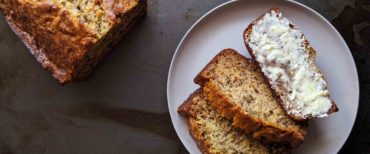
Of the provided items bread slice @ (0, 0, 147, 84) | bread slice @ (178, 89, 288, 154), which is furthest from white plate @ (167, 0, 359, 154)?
bread slice @ (0, 0, 147, 84)

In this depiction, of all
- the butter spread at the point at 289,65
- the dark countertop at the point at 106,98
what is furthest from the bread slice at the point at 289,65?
the dark countertop at the point at 106,98

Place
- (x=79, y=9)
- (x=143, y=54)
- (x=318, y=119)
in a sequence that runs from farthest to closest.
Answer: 1. (x=143, y=54)
2. (x=318, y=119)
3. (x=79, y=9)

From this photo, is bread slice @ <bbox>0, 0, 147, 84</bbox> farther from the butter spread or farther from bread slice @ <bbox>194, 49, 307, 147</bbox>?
the butter spread

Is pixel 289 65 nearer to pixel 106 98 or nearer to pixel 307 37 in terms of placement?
pixel 307 37

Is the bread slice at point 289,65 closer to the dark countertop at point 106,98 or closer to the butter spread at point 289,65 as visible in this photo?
the butter spread at point 289,65

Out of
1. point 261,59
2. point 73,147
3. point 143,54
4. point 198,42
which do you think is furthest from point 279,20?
point 73,147

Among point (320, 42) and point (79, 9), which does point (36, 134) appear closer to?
point (79, 9)
